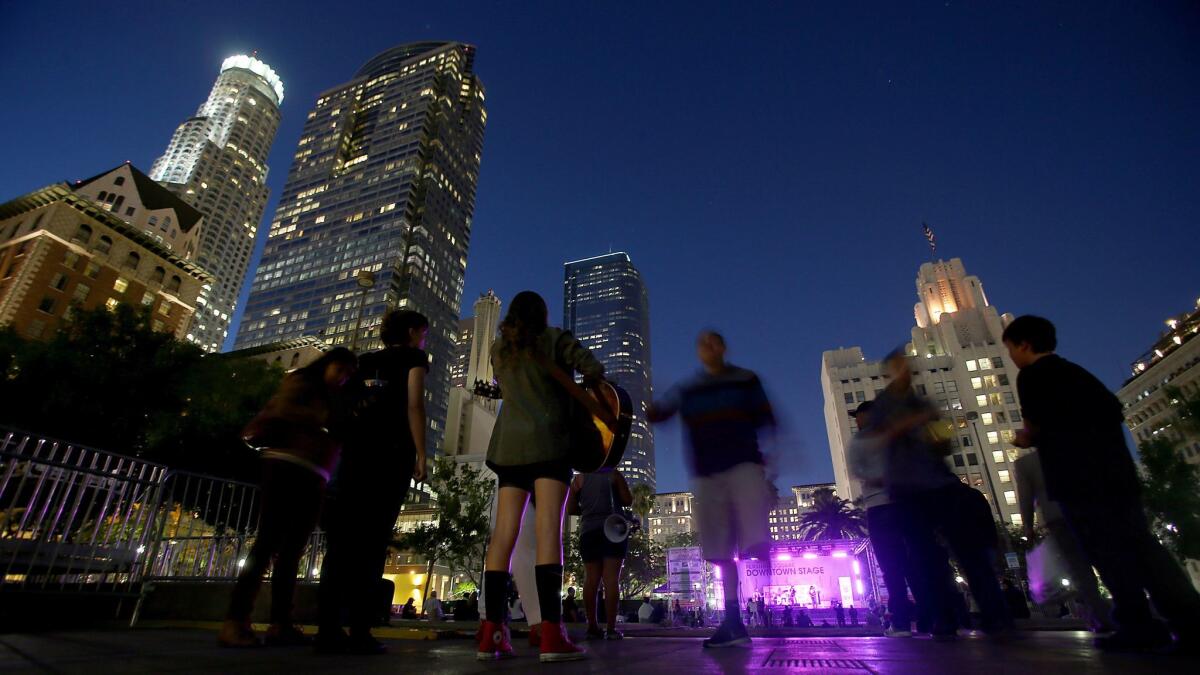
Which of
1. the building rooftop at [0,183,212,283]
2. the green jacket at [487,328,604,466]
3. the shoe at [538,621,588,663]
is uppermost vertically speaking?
the building rooftop at [0,183,212,283]

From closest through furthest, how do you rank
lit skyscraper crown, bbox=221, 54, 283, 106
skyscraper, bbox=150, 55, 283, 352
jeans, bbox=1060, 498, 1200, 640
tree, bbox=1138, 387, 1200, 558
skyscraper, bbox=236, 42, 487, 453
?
jeans, bbox=1060, 498, 1200, 640
tree, bbox=1138, 387, 1200, 558
skyscraper, bbox=236, 42, 487, 453
skyscraper, bbox=150, 55, 283, 352
lit skyscraper crown, bbox=221, 54, 283, 106

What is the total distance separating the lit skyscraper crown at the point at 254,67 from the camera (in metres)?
166

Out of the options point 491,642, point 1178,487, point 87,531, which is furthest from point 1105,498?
point 1178,487

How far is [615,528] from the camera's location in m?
5.58

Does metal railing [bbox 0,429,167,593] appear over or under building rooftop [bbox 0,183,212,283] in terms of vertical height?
under

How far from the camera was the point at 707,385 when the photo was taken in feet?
14.9

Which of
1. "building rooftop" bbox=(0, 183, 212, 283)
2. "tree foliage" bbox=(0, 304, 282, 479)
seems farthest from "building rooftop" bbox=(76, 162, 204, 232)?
"tree foliage" bbox=(0, 304, 282, 479)

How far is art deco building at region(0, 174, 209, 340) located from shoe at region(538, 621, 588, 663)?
182 feet

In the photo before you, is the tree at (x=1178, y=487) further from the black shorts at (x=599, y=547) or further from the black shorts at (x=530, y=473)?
the black shorts at (x=530, y=473)

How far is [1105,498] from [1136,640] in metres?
0.70

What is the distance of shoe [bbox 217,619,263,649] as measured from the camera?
2906mm

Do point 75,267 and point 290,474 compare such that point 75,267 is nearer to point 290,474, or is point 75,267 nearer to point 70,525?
point 70,525

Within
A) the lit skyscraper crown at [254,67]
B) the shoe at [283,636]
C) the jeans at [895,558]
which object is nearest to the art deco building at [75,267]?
the shoe at [283,636]

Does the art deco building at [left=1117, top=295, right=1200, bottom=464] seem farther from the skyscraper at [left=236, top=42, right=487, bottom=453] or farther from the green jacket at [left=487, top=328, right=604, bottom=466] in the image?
the skyscraper at [left=236, top=42, right=487, bottom=453]
